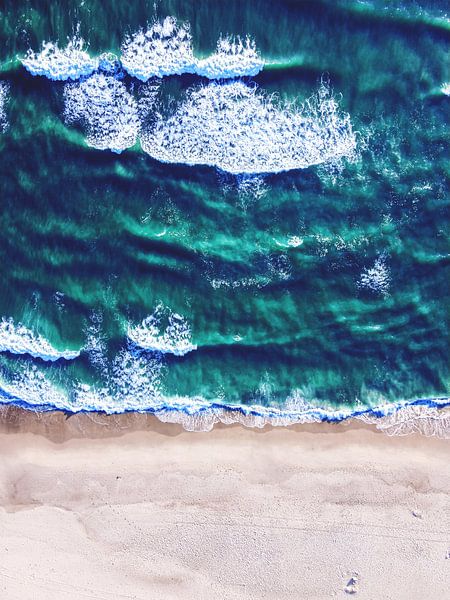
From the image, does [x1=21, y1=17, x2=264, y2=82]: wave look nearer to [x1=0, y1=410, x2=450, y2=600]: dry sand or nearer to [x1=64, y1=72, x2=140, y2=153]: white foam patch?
[x1=64, y1=72, x2=140, y2=153]: white foam patch

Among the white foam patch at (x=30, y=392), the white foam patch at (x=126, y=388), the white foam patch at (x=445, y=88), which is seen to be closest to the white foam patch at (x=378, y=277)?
the white foam patch at (x=445, y=88)

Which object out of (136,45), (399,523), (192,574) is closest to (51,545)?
(192,574)

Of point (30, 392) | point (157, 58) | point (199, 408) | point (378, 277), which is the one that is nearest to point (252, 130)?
point (157, 58)

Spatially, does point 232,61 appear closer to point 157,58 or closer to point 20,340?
point 157,58

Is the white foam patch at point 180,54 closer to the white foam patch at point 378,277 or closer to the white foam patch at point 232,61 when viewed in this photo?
the white foam patch at point 232,61

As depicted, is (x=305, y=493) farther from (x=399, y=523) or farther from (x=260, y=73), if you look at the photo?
(x=260, y=73)

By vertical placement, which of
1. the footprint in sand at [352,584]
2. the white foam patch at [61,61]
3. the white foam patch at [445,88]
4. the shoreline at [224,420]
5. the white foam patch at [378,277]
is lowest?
the footprint in sand at [352,584]
